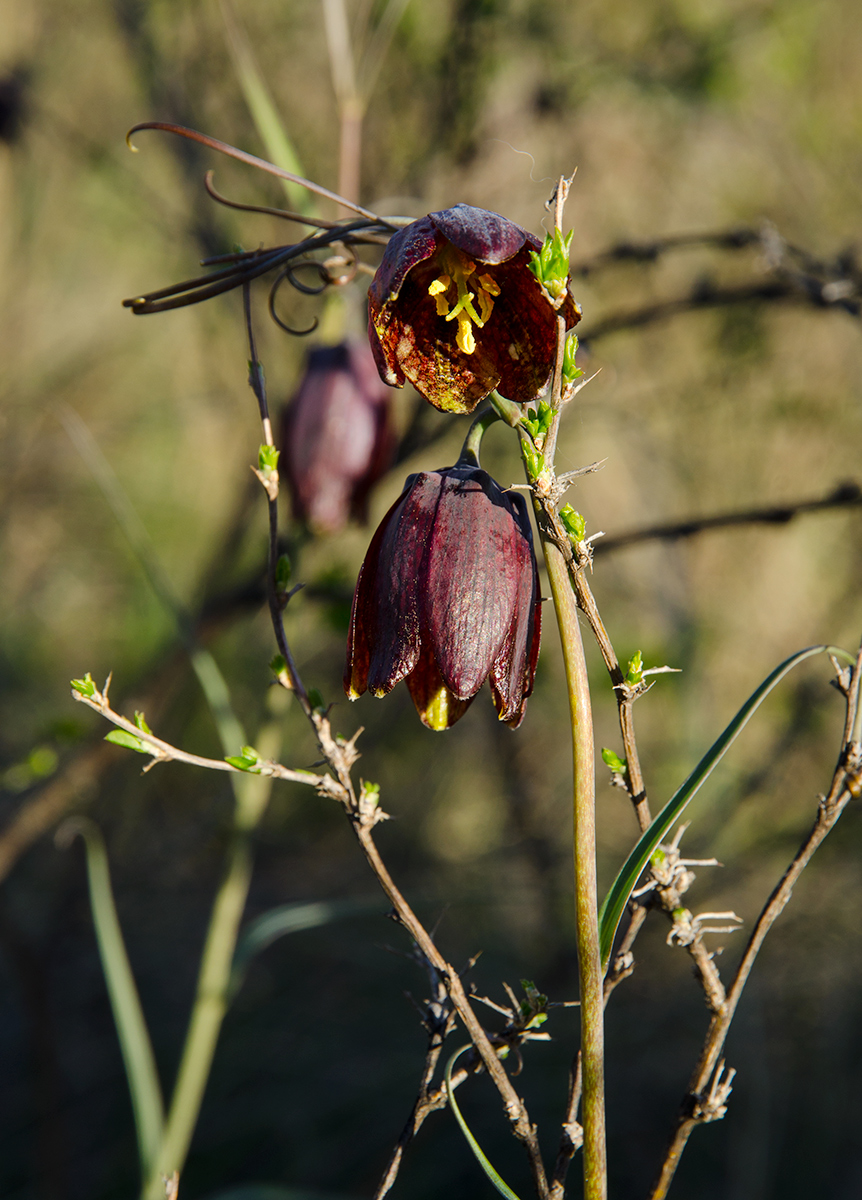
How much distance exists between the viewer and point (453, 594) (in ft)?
1.38

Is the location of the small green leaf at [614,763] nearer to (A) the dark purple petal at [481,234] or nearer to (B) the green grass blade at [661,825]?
(B) the green grass blade at [661,825]

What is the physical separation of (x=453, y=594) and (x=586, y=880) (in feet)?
0.45

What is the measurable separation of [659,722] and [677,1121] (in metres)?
1.63

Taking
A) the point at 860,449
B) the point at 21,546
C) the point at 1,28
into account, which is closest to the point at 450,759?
the point at 860,449

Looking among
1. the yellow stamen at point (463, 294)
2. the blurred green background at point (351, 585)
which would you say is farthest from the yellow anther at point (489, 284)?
the blurred green background at point (351, 585)

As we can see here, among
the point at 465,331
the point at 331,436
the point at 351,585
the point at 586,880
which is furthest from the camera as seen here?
the point at 351,585

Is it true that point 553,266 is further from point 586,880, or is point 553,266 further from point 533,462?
point 586,880

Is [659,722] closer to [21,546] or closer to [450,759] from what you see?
[450,759]

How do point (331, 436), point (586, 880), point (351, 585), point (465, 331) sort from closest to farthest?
point (586, 880)
point (465, 331)
point (331, 436)
point (351, 585)

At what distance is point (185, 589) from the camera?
2.16 metres

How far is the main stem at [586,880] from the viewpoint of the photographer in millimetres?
342

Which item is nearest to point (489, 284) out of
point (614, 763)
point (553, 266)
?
point (553, 266)

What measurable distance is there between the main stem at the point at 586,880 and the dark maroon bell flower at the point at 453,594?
6 centimetres

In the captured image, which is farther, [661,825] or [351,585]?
[351,585]
